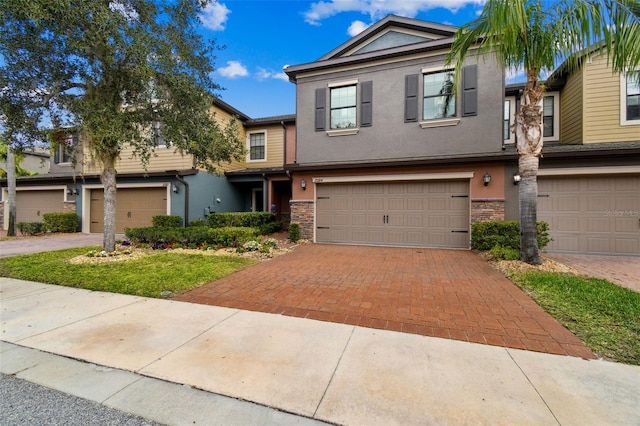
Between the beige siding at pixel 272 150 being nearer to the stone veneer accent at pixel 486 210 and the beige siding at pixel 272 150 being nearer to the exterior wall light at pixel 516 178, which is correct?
the stone veneer accent at pixel 486 210

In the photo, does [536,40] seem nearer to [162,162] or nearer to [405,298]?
[405,298]

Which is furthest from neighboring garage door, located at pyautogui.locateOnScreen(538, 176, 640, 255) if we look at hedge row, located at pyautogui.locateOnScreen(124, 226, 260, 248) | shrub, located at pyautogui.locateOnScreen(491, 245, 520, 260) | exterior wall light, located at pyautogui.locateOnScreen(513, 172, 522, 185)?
hedge row, located at pyautogui.locateOnScreen(124, 226, 260, 248)

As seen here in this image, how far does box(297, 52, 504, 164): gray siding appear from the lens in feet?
30.0

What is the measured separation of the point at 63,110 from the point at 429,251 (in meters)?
10.8

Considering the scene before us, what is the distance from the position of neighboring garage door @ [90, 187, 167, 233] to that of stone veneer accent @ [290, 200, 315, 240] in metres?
6.44

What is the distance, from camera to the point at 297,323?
3.63 m

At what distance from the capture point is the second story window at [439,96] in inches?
374

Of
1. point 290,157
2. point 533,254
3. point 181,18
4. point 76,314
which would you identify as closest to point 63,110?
point 181,18

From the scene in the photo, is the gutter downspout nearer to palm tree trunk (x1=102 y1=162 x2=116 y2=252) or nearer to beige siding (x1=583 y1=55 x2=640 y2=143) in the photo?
palm tree trunk (x1=102 y1=162 x2=116 y2=252)

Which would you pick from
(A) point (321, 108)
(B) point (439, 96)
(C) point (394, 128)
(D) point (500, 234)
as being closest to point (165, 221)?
(A) point (321, 108)

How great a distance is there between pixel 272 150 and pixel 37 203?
13.0 meters

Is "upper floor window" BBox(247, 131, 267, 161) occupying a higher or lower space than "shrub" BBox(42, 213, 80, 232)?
higher

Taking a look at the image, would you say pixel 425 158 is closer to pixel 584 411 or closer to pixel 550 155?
pixel 550 155

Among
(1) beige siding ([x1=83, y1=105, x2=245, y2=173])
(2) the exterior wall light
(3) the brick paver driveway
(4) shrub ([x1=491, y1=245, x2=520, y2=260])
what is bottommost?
(3) the brick paver driveway
